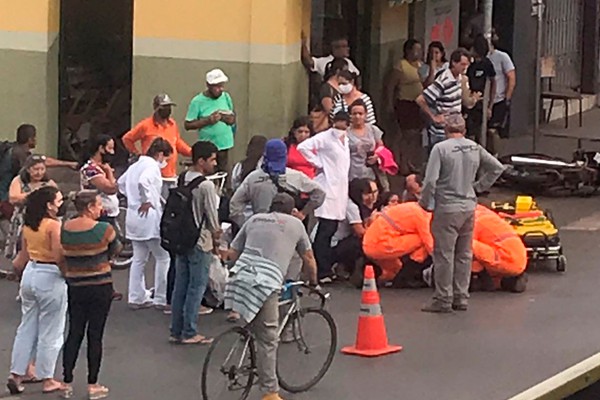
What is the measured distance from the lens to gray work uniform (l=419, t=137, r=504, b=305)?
12.8m

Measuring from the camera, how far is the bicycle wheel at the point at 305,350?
10.6 metres

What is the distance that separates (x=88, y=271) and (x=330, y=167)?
14.5ft

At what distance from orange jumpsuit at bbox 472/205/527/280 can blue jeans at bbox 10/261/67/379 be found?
4728 mm

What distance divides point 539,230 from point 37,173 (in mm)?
5064

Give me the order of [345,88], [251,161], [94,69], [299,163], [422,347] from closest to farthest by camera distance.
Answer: [422,347] < [251,161] < [299,163] < [345,88] < [94,69]

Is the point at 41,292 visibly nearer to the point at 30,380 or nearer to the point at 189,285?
the point at 30,380

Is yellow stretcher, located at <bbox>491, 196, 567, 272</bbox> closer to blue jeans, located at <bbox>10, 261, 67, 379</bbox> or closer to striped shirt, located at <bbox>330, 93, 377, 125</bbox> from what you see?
striped shirt, located at <bbox>330, 93, 377, 125</bbox>

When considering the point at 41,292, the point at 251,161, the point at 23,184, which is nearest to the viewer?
the point at 41,292

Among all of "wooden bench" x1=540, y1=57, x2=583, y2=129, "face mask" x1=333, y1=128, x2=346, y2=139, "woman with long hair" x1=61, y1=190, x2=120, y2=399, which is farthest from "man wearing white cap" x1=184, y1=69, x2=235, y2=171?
"wooden bench" x1=540, y1=57, x2=583, y2=129

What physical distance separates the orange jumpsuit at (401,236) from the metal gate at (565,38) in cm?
1279

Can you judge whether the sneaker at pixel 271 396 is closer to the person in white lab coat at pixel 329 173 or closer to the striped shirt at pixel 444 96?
the person in white lab coat at pixel 329 173

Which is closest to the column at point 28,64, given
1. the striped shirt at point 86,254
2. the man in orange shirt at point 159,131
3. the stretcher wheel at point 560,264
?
the man in orange shirt at point 159,131

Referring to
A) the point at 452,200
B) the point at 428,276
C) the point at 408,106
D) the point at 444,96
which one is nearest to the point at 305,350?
the point at 452,200

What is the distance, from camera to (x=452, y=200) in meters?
12.8
